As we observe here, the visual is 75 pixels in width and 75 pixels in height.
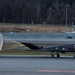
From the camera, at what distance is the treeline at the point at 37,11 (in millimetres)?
73125

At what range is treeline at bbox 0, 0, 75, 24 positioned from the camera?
73.1 metres

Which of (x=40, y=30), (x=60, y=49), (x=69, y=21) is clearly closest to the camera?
(x=60, y=49)

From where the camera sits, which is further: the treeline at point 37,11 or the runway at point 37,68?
the treeline at point 37,11

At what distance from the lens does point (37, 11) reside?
251 ft

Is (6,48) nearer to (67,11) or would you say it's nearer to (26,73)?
(26,73)

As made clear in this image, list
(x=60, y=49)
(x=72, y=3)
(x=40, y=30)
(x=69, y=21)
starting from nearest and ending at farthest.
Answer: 1. (x=60, y=49)
2. (x=40, y=30)
3. (x=69, y=21)
4. (x=72, y=3)

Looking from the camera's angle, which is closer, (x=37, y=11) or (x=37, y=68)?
(x=37, y=68)

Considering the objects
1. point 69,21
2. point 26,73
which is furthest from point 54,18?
point 26,73

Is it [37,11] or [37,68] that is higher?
[37,68]

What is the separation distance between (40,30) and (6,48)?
22007mm

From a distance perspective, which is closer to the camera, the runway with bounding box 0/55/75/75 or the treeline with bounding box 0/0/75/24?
the runway with bounding box 0/55/75/75

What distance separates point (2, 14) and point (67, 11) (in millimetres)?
14231

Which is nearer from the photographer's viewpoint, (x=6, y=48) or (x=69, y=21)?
(x=6, y=48)

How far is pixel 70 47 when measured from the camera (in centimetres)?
2427
